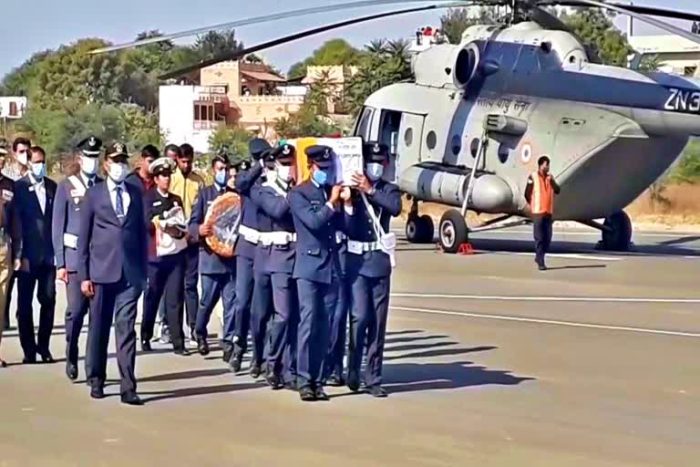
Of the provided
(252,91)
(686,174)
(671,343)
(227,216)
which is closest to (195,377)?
(227,216)

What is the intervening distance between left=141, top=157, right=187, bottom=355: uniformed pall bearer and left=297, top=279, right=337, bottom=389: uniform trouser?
2503mm

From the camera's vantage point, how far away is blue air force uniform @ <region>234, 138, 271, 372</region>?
11891mm

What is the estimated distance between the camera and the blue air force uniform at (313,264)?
11.0m

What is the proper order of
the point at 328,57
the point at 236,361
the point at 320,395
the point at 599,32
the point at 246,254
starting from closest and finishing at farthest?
the point at 320,395, the point at 246,254, the point at 236,361, the point at 599,32, the point at 328,57

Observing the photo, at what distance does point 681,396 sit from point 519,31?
648 inches

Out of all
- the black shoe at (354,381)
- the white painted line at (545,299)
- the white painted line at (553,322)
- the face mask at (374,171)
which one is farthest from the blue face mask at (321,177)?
the white painted line at (545,299)

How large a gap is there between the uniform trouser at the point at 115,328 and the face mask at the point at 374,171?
1.87 m

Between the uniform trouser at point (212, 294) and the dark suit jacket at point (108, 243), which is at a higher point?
the dark suit jacket at point (108, 243)

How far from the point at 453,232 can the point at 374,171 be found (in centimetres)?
1605

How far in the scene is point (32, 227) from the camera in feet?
43.5

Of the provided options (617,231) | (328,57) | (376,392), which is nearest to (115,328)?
(376,392)

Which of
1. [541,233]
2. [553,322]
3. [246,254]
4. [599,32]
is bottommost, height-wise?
[553,322]

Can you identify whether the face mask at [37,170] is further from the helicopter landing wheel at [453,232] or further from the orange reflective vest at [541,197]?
the helicopter landing wheel at [453,232]

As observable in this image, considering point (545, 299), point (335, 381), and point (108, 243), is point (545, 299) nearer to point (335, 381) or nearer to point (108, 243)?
point (335, 381)
